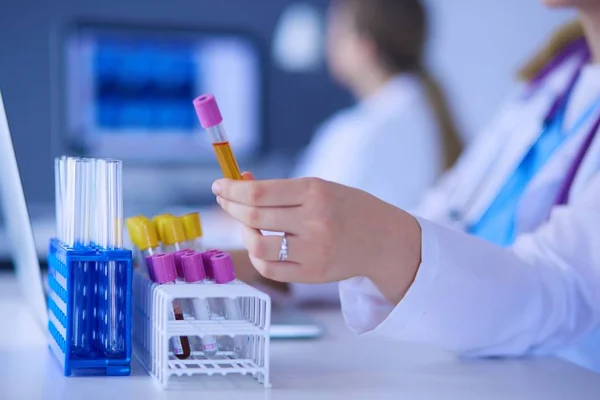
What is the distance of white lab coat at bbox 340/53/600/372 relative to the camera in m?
0.86

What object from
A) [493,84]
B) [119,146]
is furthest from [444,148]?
[119,146]

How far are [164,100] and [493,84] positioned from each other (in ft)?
3.41

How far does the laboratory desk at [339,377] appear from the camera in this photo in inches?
28.9

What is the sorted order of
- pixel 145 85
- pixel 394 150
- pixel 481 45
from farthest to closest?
pixel 481 45 → pixel 145 85 → pixel 394 150

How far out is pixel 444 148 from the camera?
253 centimetres

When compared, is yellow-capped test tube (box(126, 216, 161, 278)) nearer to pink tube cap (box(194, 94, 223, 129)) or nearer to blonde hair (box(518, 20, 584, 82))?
pink tube cap (box(194, 94, 223, 129))

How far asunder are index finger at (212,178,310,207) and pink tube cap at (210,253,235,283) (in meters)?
0.08

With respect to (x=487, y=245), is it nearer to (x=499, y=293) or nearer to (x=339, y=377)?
(x=499, y=293)

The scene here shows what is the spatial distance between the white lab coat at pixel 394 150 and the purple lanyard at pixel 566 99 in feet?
3.21

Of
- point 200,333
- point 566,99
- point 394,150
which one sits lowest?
point 394,150

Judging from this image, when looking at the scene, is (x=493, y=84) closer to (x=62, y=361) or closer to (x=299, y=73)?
(x=299, y=73)

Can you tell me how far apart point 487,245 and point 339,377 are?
0.21m

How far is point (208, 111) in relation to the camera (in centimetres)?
72

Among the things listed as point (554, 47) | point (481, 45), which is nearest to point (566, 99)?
point (554, 47)
